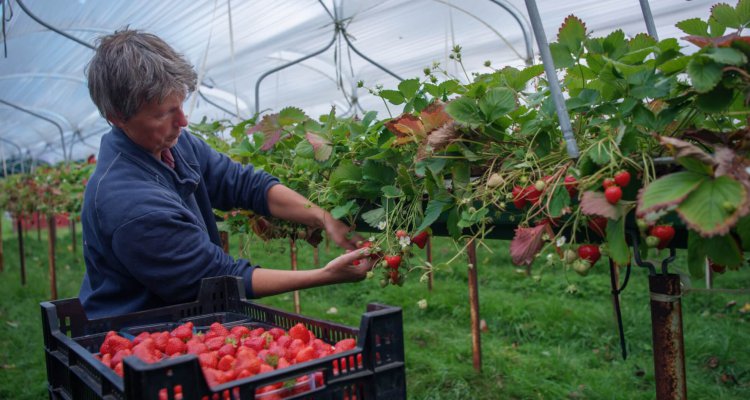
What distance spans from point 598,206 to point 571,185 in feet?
0.47

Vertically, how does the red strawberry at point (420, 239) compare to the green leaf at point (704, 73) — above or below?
below

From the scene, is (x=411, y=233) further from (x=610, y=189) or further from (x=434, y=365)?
(x=434, y=365)

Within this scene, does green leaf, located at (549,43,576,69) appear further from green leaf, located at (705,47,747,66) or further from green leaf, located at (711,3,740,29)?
green leaf, located at (705,47,747,66)

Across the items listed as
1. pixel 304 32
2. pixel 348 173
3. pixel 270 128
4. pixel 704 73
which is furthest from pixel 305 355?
pixel 304 32

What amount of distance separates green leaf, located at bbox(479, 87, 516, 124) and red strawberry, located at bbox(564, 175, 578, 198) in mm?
234

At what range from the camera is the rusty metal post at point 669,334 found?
106 cm

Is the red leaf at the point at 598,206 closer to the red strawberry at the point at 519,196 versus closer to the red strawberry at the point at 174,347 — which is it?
the red strawberry at the point at 519,196

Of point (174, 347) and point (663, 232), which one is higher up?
point (663, 232)

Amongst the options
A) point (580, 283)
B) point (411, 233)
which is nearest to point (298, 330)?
point (411, 233)

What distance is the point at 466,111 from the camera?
127cm

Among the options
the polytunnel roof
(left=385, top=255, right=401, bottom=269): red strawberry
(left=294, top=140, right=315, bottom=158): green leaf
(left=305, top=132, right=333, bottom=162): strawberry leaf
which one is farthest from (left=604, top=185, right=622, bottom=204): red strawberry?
the polytunnel roof

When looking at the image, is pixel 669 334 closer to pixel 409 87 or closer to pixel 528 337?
pixel 409 87

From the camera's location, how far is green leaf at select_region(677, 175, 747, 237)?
2.51 ft

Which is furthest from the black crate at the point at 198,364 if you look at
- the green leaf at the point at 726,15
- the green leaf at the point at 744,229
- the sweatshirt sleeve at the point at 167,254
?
the green leaf at the point at 726,15
